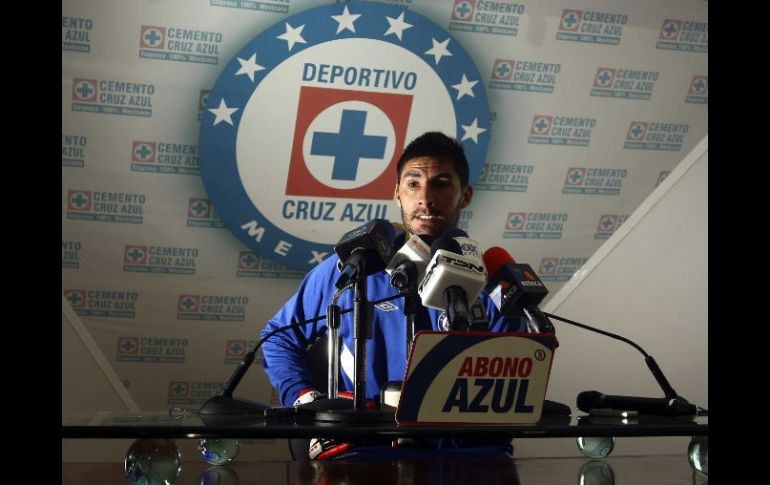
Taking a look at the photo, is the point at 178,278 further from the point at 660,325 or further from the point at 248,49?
the point at 660,325

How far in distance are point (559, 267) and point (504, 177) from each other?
1.49 feet

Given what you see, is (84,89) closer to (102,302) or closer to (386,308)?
(102,302)

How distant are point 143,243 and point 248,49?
0.78 m

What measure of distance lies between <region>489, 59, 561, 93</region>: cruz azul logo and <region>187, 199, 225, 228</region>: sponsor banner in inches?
43.9

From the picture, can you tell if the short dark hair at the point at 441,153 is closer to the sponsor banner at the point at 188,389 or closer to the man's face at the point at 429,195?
the man's face at the point at 429,195

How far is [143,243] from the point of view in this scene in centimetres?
350

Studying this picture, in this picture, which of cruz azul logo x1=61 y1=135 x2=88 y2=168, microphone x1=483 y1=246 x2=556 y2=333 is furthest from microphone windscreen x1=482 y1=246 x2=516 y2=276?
cruz azul logo x1=61 y1=135 x2=88 y2=168

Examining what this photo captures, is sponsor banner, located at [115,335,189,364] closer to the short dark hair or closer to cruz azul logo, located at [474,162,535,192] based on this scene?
the short dark hair

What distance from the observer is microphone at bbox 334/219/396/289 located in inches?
65.3

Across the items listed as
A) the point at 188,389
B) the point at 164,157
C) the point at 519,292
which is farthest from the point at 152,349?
the point at 519,292

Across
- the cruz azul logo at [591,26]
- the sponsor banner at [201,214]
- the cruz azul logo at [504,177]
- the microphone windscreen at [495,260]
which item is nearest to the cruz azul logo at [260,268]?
the sponsor banner at [201,214]
